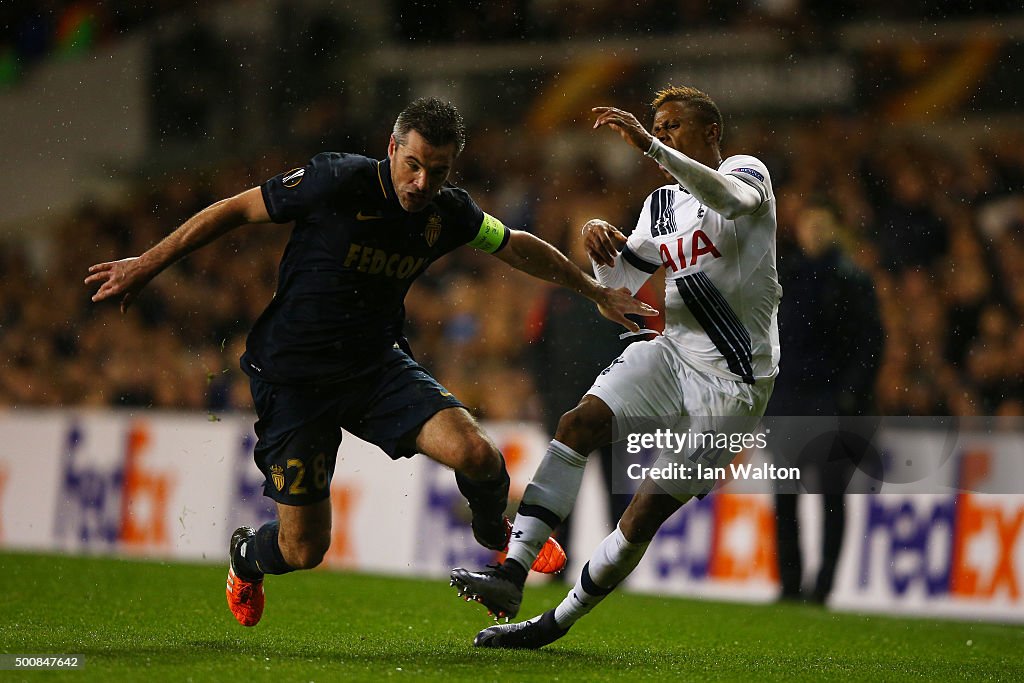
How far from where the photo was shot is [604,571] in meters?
5.12

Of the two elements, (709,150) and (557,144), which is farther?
(557,144)

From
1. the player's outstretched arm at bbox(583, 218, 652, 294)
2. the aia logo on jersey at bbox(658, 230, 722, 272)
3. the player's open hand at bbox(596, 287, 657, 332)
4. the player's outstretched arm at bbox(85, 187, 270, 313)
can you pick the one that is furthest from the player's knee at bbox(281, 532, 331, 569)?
the aia logo on jersey at bbox(658, 230, 722, 272)

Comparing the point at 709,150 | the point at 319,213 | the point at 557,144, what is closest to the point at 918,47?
the point at 557,144

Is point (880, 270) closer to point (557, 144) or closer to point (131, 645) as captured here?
point (557, 144)

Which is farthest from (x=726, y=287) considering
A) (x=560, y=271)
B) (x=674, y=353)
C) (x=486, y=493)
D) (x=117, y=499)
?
(x=117, y=499)

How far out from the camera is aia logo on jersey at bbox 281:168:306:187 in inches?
191

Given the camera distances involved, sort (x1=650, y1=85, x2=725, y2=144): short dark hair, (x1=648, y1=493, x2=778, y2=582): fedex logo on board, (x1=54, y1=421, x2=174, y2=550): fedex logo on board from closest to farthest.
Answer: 1. (x1=650, y1=85, x2=725, y2=144): short dark hair
2. (x1=648, y1=493, x2=778, y2=582): fedex logo on board
3. (x1=54, y1=421, x2=174, y2=550): fedex logo on board

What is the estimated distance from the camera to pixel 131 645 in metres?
4.95

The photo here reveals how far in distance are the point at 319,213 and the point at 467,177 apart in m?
8.52

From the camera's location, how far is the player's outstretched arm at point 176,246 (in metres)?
4.69

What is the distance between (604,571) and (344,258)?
1518mm

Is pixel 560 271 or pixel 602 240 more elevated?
pixel 602 240

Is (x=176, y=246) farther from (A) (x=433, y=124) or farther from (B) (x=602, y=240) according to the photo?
(B) (x=602, y=240)

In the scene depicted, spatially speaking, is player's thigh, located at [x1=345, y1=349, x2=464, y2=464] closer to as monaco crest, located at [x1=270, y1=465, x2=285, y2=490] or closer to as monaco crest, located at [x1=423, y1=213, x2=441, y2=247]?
as monaco crest, located at [x1=270, y1=465, x2=285, y2=490]
